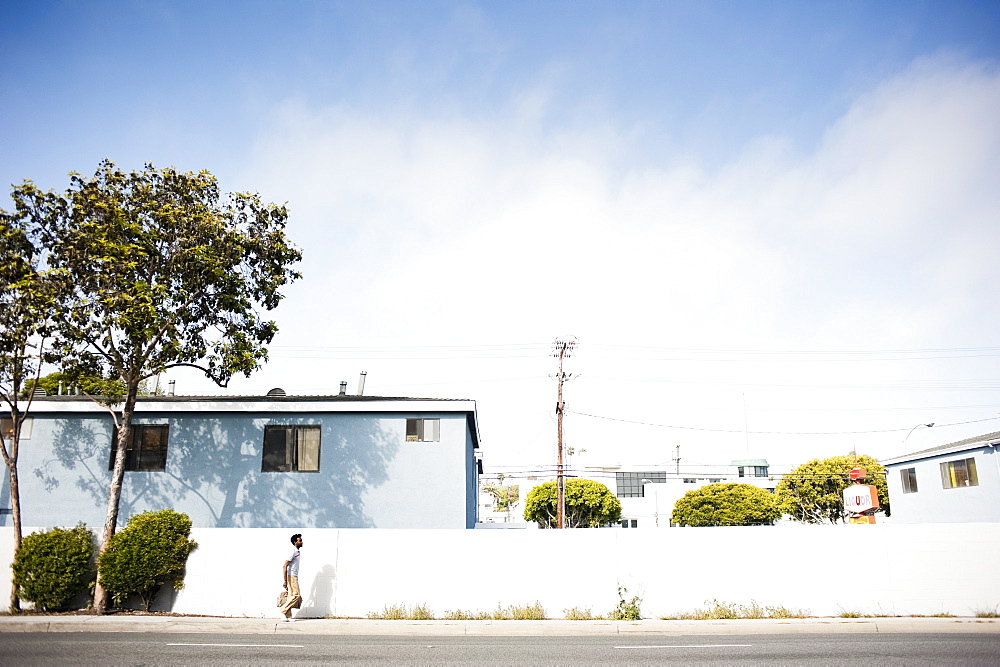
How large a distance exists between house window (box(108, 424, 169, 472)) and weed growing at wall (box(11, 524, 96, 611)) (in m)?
5.06

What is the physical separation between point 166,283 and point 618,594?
531 inches

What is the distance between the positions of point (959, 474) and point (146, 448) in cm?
3339

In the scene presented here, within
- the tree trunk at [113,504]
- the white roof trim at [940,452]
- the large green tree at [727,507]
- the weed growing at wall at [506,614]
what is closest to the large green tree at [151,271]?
the tree trunk at [113,504]

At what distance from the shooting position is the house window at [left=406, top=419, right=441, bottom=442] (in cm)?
2262

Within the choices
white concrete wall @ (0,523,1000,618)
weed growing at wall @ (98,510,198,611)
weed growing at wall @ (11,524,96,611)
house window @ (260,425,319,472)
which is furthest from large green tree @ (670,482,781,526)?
weed growing at wall @ (11,524,96,611)

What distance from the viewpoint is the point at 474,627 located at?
15164mm

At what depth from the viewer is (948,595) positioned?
56.1 ft

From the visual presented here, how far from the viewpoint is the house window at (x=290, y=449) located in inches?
874

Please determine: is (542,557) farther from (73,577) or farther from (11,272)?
(11,272)

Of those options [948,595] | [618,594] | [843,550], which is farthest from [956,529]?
[618,594]

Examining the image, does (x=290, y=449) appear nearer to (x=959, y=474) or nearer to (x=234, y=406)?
(x=234, y=406)

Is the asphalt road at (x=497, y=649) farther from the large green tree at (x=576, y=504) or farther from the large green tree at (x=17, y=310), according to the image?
the large green tree at (x=576, y=504)

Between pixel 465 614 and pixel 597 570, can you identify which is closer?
pixel 465 614

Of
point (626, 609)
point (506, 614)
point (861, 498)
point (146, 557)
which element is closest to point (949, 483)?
point (861, 498)
